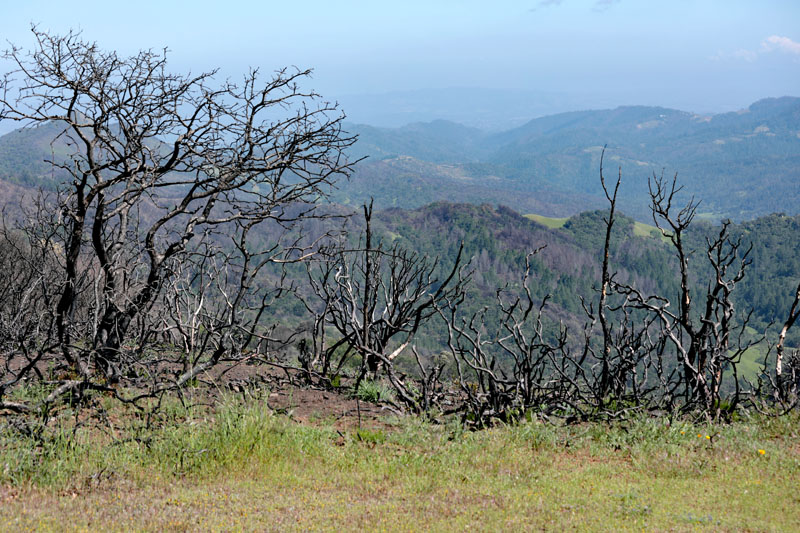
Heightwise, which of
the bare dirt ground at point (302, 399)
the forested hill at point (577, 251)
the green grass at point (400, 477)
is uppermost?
the green grass at point (400, 477)

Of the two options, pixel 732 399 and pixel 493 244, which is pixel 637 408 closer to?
pixel 732 399

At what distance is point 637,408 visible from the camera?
22.6ft

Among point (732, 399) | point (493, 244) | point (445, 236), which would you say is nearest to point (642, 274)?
point (493, 244)

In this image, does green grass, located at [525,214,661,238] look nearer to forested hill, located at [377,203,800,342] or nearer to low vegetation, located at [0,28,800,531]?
forested hill, located at [377,203,800,342]

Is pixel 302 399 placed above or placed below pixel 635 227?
above

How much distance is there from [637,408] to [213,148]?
5.39m

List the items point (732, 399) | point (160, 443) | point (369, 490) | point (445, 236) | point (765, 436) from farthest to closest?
1. point (445, 236)
2. point (732, 399)
3. point (765, 436)
4. point (160, 443)
5. point (369, 490)

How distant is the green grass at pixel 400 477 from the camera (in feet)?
13.8

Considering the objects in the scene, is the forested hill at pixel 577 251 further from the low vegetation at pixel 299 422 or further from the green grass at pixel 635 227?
the low vegetation at pixel 299 422

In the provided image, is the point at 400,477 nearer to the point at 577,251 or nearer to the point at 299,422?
the point at 299,422

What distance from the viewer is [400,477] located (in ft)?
17.2

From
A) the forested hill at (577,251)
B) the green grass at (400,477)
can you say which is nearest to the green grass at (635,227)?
the forested hill at (577,251)

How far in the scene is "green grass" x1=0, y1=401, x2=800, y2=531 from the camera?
4191 mm

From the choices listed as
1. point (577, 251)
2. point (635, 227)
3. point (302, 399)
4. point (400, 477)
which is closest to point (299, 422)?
point (302, 399)
